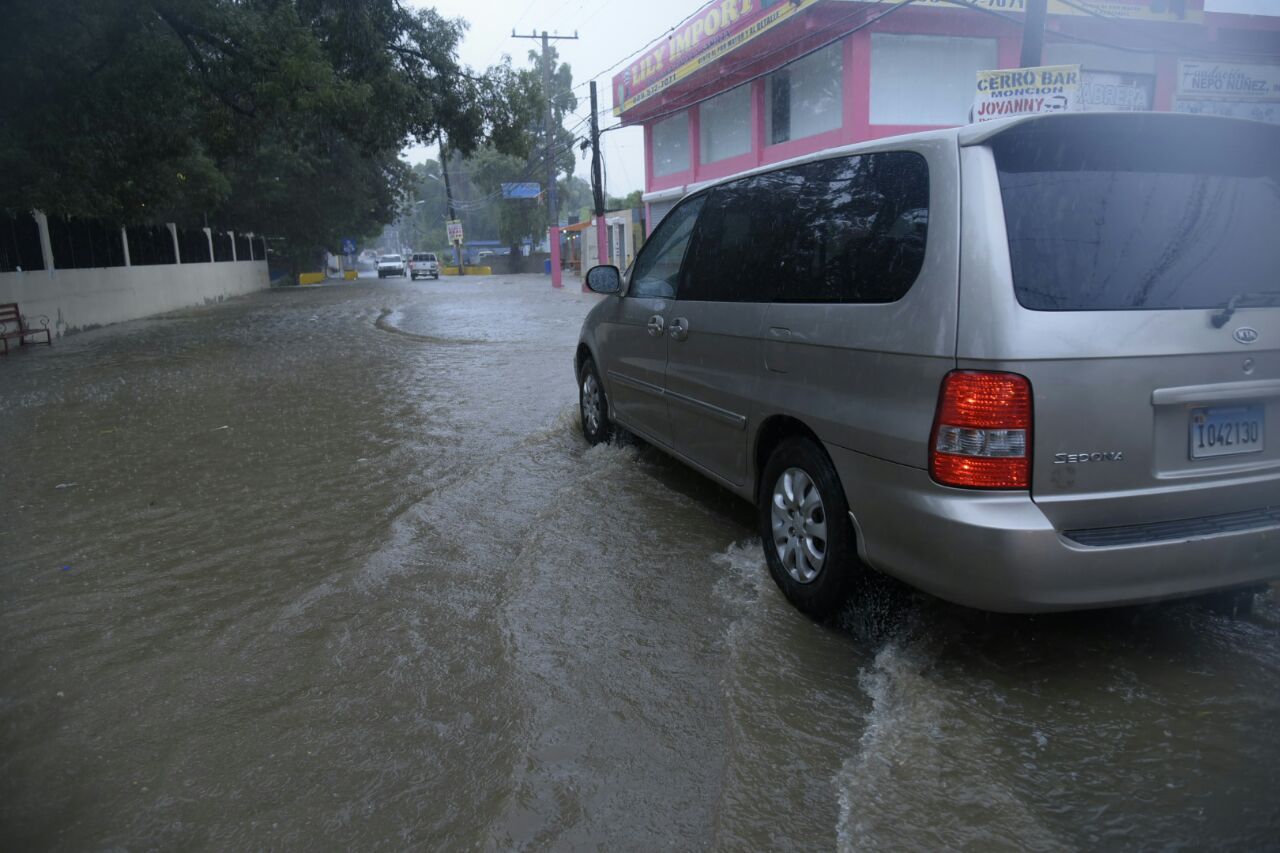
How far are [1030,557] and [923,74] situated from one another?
61.4 feet

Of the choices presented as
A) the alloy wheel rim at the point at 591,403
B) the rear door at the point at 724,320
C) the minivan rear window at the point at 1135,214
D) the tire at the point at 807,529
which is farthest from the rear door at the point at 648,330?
the minivan rear window at the point at 1135,214

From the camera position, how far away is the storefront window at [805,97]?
19.5 metres

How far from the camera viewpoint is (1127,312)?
2777mm

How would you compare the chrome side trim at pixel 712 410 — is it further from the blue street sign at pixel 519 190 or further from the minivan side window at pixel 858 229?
the blue street sign at pixel 519 190

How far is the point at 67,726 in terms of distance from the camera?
10.0ft

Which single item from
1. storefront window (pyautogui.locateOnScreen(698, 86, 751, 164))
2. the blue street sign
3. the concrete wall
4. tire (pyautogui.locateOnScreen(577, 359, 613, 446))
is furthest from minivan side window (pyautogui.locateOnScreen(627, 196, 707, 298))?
the blue street sign

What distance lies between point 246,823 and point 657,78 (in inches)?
1014

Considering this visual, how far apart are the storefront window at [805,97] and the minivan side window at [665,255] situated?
1531cm

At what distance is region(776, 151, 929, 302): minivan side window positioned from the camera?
3.11 metres

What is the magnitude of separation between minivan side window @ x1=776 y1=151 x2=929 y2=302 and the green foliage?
446 inches

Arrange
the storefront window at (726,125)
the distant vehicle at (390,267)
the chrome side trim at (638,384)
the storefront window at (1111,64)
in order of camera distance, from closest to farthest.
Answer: the chrome side trim at (638,384), the storefront window at (1111,64), the storefront window at (726,125), the distant vehicle at (390,267)

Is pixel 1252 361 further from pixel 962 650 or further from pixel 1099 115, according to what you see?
pixel 962 650

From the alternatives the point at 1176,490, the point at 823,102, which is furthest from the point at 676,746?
the point at 823,102

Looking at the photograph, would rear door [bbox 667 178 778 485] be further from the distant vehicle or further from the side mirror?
the distant vehicle
